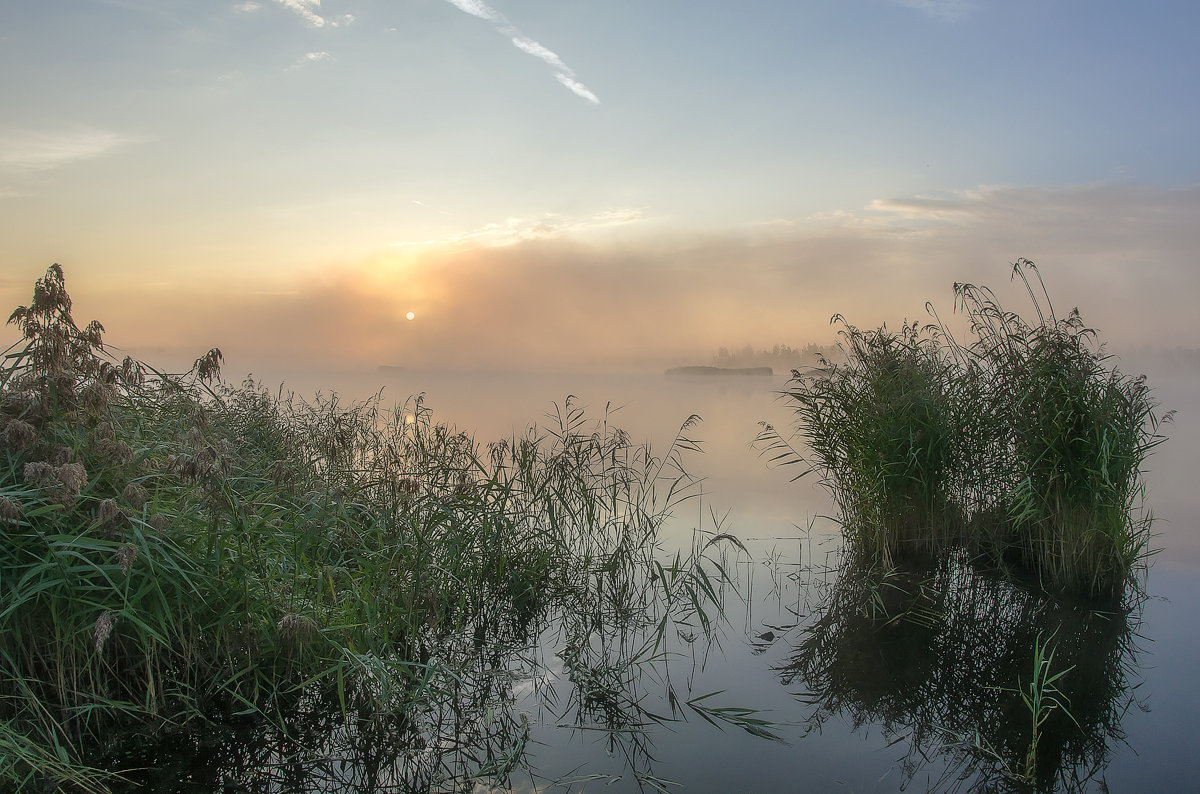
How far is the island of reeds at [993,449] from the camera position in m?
6.12

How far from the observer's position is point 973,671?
472cm

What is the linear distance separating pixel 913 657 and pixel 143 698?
452 centimetres

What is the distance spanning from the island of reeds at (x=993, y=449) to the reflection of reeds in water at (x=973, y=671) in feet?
1.36

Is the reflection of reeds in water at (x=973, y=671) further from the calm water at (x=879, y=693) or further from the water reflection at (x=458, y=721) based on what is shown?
the water reflection at (x=458, y=721)

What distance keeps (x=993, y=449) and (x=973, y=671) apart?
2710 mm

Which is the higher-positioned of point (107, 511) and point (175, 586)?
point (107, 511)

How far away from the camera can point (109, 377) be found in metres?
3.79

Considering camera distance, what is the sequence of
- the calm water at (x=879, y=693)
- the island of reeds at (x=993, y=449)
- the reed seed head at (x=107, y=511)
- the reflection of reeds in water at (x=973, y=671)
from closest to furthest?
the reed seed head at (x=107, y=511), the calm water at (x=879, y=693), the reflection of reeds in water at (x=973, y=671), the island of reeds at (x=993, y=449)

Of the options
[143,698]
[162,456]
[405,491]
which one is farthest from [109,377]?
[405,491]

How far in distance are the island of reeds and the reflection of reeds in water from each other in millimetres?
414

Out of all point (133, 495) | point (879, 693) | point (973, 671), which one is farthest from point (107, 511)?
point (973, 671)

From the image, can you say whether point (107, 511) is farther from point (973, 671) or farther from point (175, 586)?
point (973, 671)

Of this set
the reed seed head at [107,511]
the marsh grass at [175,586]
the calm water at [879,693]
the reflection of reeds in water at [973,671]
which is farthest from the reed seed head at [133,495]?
the reflection of reeds in water at [973,671]

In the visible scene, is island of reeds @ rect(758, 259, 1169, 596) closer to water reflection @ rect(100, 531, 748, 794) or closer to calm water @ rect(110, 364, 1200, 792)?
calm water @ rect(110, 364, 1200, 792)
